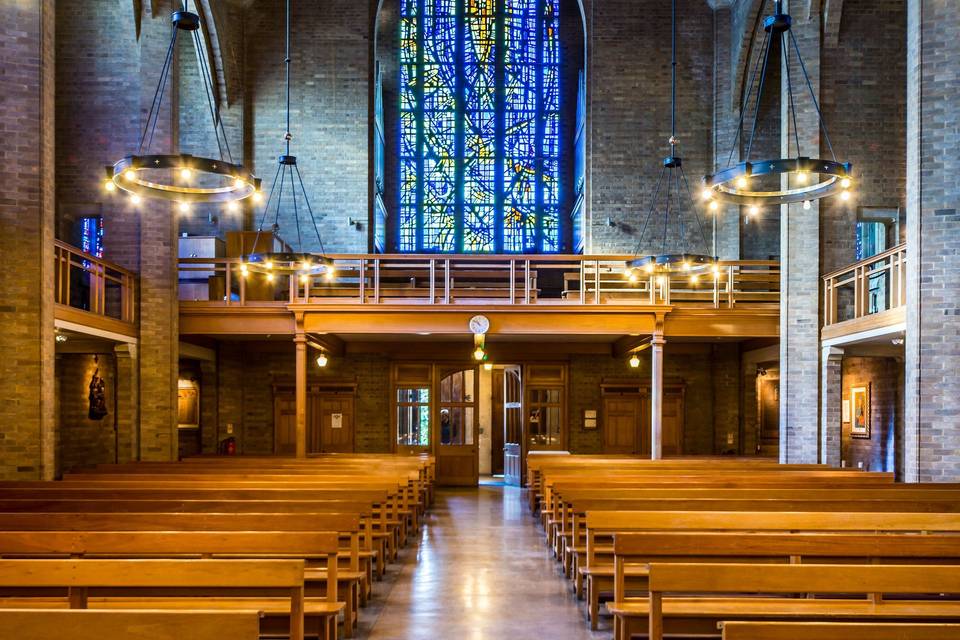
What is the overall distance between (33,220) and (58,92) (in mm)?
4677

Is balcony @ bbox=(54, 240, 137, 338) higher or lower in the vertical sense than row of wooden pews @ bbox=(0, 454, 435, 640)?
higher

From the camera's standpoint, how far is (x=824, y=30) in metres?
14.5

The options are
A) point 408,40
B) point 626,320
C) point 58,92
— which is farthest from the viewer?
point 408,40

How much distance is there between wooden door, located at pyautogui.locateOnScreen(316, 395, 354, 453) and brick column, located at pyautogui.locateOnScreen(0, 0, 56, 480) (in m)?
8.65

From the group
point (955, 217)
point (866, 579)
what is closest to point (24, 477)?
point (866, 579)

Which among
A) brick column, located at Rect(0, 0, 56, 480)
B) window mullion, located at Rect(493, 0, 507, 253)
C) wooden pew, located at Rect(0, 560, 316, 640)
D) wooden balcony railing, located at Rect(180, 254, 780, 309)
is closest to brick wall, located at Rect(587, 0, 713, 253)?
wooden balcony railing, located at Rect(180, 254, 780, 309)

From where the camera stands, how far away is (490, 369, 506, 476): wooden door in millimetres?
21906

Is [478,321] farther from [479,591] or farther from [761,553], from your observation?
[761,553]

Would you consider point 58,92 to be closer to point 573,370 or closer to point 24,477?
point 24,477

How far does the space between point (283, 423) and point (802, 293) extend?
1076cm

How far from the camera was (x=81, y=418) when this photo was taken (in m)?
14.5

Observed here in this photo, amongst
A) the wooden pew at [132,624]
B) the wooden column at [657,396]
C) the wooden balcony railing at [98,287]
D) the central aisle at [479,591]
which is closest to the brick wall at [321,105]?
the wooden balcony railing at [98,287]

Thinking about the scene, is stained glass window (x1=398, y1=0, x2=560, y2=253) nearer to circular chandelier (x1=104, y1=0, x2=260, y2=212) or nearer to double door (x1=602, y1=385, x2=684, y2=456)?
double door (x1=602, y1=385, x2=684, y2=456)

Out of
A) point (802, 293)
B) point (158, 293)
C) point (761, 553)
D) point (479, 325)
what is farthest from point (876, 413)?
point (158, 293)
